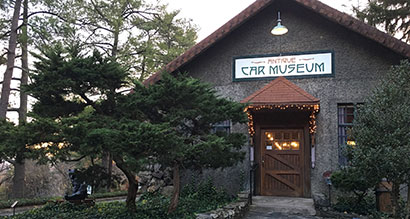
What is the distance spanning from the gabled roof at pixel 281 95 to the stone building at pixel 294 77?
27mm

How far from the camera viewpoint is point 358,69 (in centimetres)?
936

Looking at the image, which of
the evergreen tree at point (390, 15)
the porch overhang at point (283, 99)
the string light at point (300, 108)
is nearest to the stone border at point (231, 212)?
the string light at point (300, 108)

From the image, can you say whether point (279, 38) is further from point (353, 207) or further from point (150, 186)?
point (150, 186)

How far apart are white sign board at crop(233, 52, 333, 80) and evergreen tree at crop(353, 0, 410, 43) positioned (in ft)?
26.6

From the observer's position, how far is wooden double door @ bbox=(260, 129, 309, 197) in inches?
381

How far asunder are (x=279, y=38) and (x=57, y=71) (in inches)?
271

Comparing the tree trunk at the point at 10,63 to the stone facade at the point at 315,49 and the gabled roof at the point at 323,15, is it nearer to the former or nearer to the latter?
the gabled roof at the point at 323,15

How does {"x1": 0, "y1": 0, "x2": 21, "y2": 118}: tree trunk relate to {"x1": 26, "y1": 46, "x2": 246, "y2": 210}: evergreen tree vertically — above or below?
above

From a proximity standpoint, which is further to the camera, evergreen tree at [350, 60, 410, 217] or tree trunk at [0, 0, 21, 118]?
tree trunk at [0, 0, 21, 118]

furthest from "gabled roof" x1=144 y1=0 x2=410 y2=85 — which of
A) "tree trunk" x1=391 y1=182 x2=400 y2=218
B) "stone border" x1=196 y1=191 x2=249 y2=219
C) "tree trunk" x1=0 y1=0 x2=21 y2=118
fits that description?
"tree trunk" x1=0 y1=0 x2=21 y2=118

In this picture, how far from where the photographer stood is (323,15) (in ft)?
30.3

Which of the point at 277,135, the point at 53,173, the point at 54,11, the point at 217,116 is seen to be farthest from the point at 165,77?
the point at 53,173

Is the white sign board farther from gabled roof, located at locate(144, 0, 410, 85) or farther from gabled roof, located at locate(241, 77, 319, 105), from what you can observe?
gabled roof, located at locate(144, 0, 410, 85)

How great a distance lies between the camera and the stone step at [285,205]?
7582 mm
